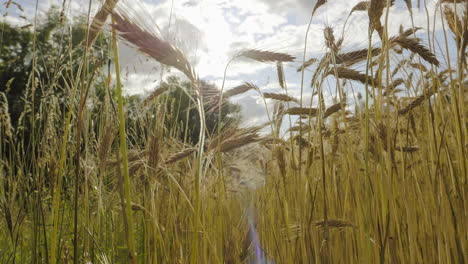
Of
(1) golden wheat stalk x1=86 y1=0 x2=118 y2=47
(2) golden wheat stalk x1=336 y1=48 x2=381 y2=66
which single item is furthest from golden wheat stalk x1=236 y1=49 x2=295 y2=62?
(1) golden wheat stalk x1=86 y1=0 x2=118 y2=47

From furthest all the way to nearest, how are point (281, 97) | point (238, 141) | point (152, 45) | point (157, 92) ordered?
point (281, 97) < point (157, 92) < point (238, 141) < point (152, 45)

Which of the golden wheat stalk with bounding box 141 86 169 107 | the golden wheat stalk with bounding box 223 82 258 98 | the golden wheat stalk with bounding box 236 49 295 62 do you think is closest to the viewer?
the golden wheat stalk with bounding box 236 49 295 62

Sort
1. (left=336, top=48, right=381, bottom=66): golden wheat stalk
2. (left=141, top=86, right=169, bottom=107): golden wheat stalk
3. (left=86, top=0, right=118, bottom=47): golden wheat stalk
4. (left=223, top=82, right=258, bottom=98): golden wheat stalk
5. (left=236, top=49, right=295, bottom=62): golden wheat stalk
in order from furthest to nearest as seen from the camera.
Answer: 1. (left=223, top=82, right=258, bottom=98): golden wheat stalk
2. (left=141, top=86, right=169, bottom=107): golden wheat stalk
3. (left=336, top=48, right=381, bottom=66): golden wheat stalk
4. (left=236, top=49, right=295, bottom=62): golden wheat stalk
5. (left=86, top=0, right=118, bottom=47): golden wheat stalk

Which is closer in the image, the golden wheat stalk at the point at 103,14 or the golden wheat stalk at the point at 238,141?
the golden wheat stalk at the point at 103,14

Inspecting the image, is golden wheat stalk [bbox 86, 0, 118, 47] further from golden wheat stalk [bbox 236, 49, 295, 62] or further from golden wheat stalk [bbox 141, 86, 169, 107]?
golden wheat stalk [bbox 141, 86, 169, 107]

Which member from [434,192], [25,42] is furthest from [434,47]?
[25,42]

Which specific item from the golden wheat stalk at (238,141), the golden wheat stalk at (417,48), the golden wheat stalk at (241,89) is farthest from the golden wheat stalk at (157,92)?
the golden wheat stalk at (417,48)

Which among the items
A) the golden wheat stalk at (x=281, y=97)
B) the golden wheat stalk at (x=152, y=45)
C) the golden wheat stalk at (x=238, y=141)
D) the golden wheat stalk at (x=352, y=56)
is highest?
the golden wheat stalk at (x=352, y=56)

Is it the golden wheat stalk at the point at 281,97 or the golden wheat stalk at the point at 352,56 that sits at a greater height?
the golden wheat stalk at the point at 352,56

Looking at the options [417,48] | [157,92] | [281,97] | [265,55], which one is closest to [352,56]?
[417,48]

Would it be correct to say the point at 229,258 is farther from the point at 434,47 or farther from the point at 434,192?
the point at 434,47

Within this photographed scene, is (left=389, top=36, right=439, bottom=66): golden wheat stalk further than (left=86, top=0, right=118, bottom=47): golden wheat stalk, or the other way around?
(left=389, top=36, right=439, bottom=66): golden wheat stalk

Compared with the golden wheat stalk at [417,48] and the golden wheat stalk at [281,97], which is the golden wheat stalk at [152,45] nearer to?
the golden wheat stalk at [417,48]

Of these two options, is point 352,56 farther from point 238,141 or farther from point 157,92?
point 157,92
